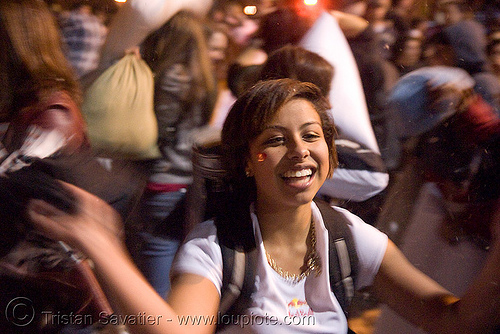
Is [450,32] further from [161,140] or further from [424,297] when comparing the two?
[161,140]

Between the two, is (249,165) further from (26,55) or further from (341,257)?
(26,55)

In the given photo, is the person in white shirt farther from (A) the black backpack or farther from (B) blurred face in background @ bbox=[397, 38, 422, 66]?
(B) blurred face in background @ bbox=[397, 38, 422, 66]

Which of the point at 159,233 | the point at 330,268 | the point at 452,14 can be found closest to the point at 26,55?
the point at 159,233

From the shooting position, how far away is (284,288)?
926 millimetres

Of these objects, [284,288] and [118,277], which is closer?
[118,277]

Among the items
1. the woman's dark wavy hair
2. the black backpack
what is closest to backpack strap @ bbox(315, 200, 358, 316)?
the black backpack

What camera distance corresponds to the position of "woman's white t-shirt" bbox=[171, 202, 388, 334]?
886 mm

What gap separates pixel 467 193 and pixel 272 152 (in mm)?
520

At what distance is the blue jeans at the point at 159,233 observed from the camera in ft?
3.21

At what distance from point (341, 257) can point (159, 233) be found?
1.31 ft

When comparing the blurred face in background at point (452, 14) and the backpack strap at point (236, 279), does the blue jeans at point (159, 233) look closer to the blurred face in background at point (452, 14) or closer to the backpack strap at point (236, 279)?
the backpack strap at point (236, 279)

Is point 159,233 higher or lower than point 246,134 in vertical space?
lower

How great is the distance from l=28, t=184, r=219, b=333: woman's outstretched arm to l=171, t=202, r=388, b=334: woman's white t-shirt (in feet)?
0.14

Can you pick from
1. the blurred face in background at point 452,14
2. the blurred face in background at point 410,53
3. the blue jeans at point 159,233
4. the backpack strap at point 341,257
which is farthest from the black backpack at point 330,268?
the blurred face in background at point 452,14
